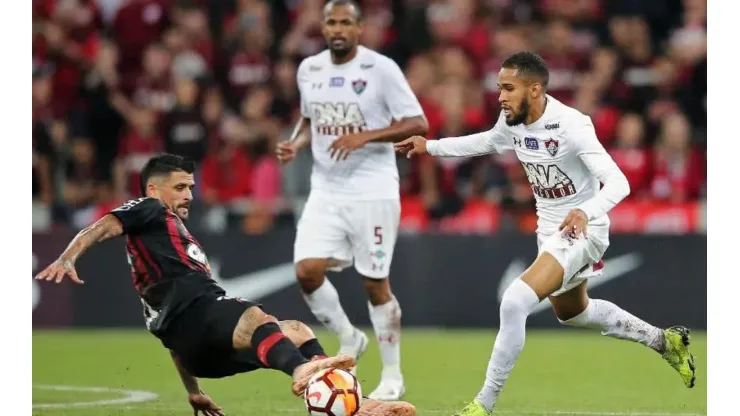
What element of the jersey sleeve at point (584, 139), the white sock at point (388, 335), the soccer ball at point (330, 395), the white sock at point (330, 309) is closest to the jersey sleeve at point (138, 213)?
the soccer ball at point (330, 395)

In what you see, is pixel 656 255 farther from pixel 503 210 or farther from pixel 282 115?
pixel 282 115

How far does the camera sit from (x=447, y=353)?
449 inches

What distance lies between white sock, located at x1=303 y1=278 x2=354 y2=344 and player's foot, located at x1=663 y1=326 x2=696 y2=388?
2.28 m

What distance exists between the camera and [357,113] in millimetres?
8938

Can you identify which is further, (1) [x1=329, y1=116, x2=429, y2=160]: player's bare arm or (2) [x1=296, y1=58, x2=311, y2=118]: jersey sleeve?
(2) [x1=296, y1=58, x2=311, y2=118]: jersey sleeve

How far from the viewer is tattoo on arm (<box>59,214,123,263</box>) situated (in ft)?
19.5

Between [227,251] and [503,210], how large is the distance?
9.52 feet

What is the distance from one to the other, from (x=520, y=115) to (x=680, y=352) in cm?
196

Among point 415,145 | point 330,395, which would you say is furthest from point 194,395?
point 415,145

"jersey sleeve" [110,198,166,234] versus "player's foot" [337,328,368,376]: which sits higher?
"jersey sleeve" [110,198,166,234]

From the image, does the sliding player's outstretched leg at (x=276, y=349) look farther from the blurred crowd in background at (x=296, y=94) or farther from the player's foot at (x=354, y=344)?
the blurred crowd in background at (x=296, y=94)

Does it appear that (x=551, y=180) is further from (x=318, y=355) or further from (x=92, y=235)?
(x=92, y=235)

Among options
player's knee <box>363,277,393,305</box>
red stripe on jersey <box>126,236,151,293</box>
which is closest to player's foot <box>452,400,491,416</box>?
red stripe on jersey <box>126,236,151,293</box>

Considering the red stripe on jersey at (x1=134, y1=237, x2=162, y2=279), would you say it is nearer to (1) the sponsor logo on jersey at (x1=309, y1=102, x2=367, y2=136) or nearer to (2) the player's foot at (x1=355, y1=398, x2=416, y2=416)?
(2) the player's foot at (x1=355, y1=398, x2=416, y2=416)
